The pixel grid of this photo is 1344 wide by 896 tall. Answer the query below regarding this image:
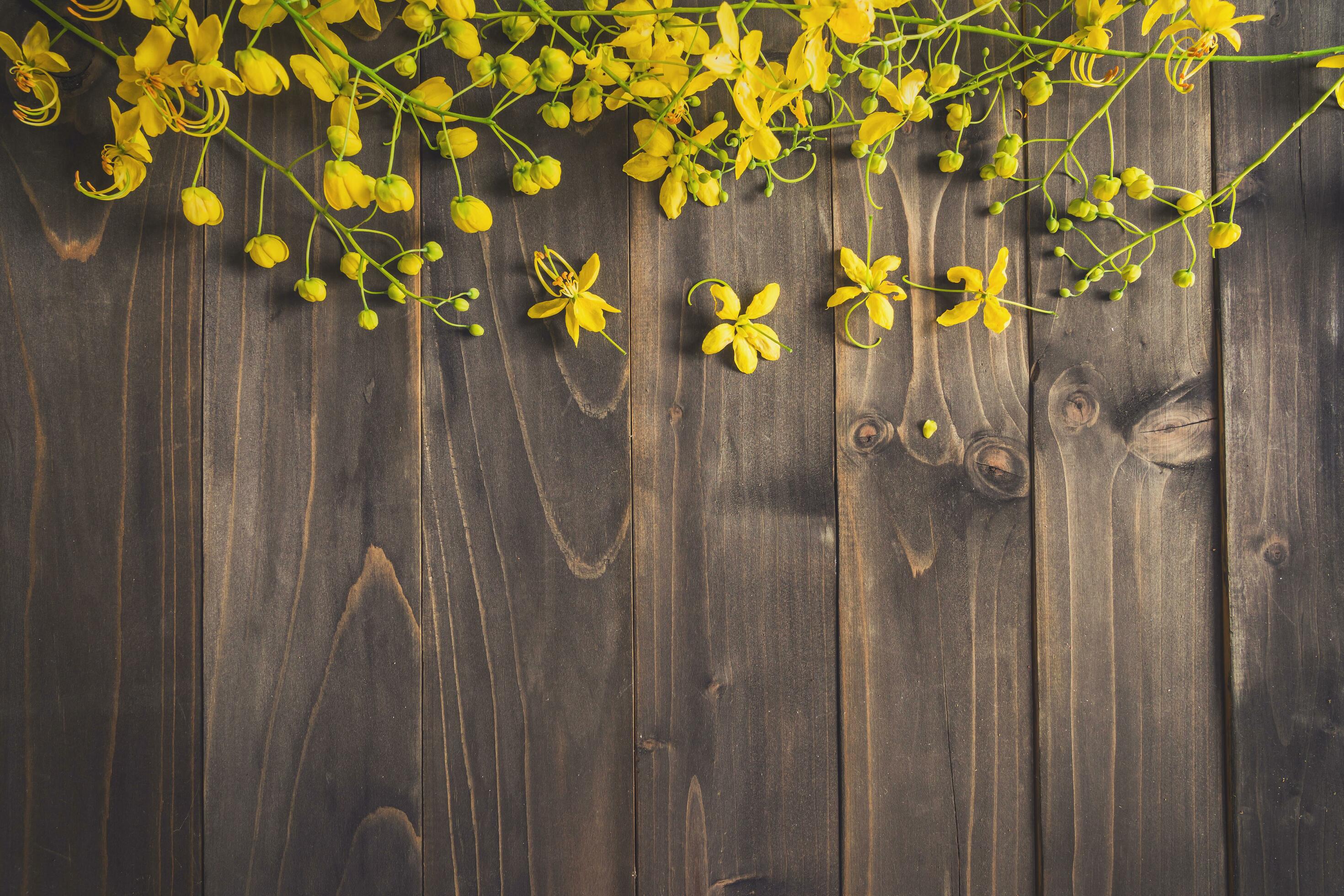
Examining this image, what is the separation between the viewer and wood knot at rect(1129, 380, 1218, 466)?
28.2 inches

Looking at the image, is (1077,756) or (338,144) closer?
(338,144)

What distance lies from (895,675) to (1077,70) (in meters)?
0.62

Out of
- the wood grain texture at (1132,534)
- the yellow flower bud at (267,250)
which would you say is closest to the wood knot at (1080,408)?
the wood grain texture at (1132,534)

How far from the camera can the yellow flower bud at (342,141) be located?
58 cm

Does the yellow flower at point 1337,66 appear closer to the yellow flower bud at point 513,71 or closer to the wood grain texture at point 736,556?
the wood grain texture at point 736,556

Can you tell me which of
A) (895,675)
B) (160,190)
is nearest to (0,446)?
(160,190)

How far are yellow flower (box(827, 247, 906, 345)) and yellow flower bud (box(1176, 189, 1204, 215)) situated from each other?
0.93ft

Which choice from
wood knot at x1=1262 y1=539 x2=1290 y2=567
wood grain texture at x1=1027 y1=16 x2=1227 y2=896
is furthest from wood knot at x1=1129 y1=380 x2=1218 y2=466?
wood knot at x1=1262 y1=539 x2=1290 y2=567

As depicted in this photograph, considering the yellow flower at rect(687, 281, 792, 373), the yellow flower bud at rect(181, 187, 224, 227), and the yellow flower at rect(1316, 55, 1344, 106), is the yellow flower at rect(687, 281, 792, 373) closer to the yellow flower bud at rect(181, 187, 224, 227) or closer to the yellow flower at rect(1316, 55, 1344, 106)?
the yellow flower bud at rect(181, 187, 224, 227)

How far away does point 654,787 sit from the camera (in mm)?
693

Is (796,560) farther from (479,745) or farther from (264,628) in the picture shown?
(264,628)

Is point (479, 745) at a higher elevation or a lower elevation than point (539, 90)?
lower

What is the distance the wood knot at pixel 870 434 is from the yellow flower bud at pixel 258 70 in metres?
Result: 0.58

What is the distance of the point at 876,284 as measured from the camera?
2.20 feet
